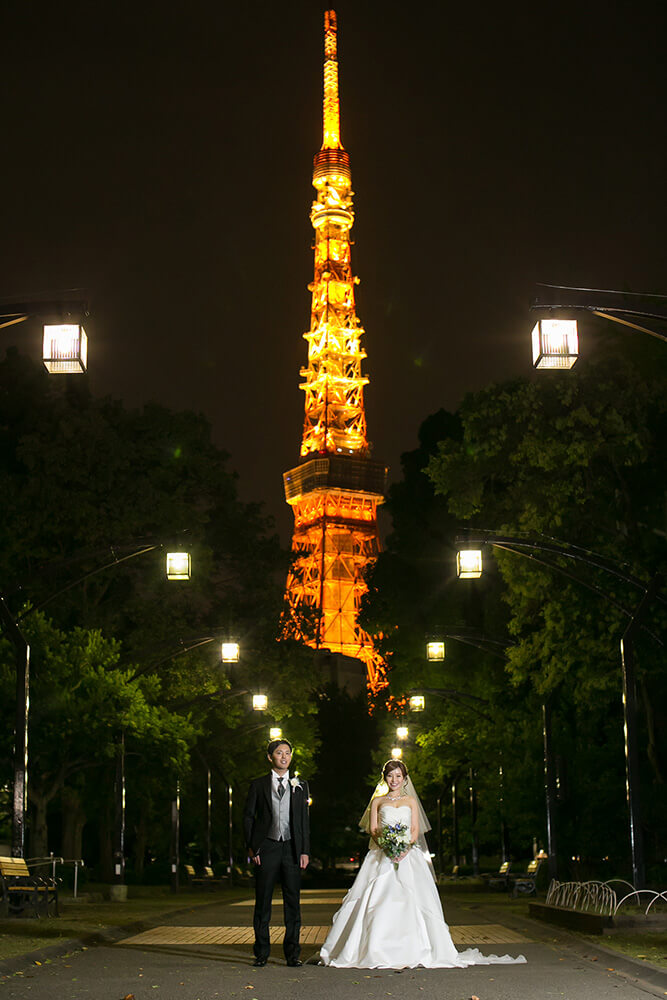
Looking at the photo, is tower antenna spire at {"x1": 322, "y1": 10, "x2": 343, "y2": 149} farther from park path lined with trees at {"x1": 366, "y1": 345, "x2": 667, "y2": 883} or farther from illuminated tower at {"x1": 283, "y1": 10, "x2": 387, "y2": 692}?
park path lined with trees at {"x1": 366, "y1": 345, "x2": 667, "y2": 883}

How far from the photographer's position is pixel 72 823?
42125 mm

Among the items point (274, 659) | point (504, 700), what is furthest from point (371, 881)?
point (274, 659)

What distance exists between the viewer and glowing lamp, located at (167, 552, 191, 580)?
2605 centimetres

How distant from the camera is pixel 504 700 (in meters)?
38.2

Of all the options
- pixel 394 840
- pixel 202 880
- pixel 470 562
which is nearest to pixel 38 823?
pixel 202 880

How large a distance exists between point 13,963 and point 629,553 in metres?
18.2

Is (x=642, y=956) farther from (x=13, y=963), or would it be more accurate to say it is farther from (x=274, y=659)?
(x=274, y=659)

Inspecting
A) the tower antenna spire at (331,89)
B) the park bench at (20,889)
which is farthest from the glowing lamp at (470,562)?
the tower antenna spire at (331,89)

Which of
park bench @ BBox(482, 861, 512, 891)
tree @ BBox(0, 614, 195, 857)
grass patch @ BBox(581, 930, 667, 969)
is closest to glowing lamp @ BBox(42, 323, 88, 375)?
grass patch @ BBox(581, 930, 667, 969)

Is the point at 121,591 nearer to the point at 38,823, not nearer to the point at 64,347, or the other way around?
the point at 38,823

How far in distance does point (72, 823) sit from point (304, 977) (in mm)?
30917

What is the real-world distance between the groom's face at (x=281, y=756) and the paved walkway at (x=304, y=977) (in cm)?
186

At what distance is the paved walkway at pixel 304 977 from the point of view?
1125cm

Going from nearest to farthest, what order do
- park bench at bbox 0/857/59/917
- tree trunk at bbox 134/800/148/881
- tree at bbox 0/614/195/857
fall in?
park bench at bbox 0/857/59/917 < tree at bbox 0/614/195/857 < tree trunk at bbox 134/800/148/881
